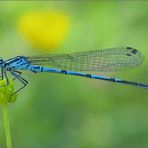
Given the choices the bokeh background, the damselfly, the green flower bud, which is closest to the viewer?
the green flower bud

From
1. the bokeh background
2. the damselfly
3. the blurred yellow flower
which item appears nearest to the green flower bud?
the damselfly

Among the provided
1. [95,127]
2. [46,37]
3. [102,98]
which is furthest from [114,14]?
[95,127]

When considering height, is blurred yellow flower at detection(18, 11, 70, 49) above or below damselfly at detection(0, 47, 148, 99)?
above

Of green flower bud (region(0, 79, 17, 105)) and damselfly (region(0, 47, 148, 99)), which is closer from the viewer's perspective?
green flower bud (region(0, 79, 17, 105))

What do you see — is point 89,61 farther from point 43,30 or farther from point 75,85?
point 43,30

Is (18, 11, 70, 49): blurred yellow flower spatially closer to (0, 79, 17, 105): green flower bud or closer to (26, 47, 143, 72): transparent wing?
(26, 47, 143, 72): transparent wing

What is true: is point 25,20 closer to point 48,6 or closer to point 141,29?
point 48,6

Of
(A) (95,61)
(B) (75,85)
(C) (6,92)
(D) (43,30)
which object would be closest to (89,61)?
(A) (95,61)

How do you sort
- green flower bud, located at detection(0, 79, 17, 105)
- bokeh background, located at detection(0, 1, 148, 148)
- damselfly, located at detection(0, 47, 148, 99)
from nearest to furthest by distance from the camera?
green flower bud, located at detection(0, 79, 17, 105) → damselfly, located at detection(0, 47, 148, 99) → bokeh background, located at detection(0, 1, 148, 148)
